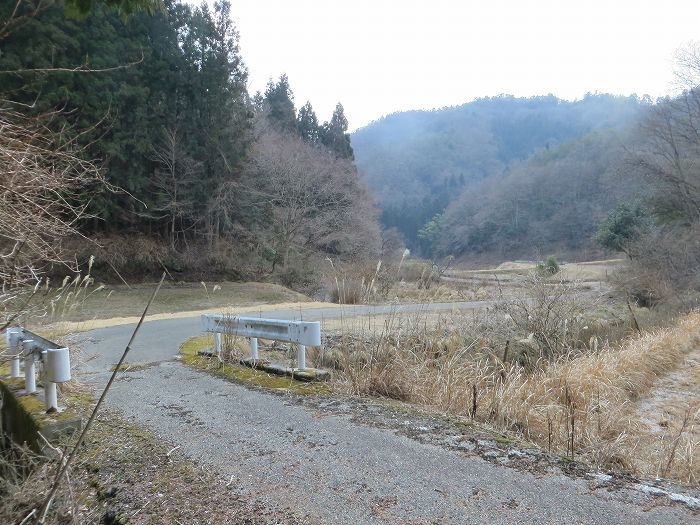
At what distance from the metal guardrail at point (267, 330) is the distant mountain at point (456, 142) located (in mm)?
89160

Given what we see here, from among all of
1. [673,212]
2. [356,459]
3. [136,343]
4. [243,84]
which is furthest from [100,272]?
[673,212]

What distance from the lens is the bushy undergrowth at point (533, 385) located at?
423 centimetres

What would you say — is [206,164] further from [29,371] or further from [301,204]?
[29,371]

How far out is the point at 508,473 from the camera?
309 cm

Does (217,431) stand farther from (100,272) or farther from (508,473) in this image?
(100,272)

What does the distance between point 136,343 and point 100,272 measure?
688 inches

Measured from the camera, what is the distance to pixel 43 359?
3.85 metres

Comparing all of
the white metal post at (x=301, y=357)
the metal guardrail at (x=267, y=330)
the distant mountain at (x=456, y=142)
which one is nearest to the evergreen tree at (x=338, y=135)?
the metal guardrail at (x=267, y=330)

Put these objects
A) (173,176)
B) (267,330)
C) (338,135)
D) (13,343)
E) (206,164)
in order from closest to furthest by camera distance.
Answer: (13,343) → (267,330) → (173,176) → (206,164) → (338,135)

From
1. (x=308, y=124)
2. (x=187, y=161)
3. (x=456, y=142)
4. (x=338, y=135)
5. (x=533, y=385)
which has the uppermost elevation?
(x=456, y=142)

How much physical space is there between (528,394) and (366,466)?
7.54ft

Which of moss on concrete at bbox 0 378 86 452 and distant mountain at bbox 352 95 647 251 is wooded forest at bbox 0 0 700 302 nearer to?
moss on concrete at bbox 0 378 86 452

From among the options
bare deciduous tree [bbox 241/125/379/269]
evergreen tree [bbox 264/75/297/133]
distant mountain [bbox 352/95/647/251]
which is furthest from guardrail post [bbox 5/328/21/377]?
distant mountain [bbox 352/95/647/251]

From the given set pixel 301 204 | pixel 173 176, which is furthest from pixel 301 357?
pixel 301 204
